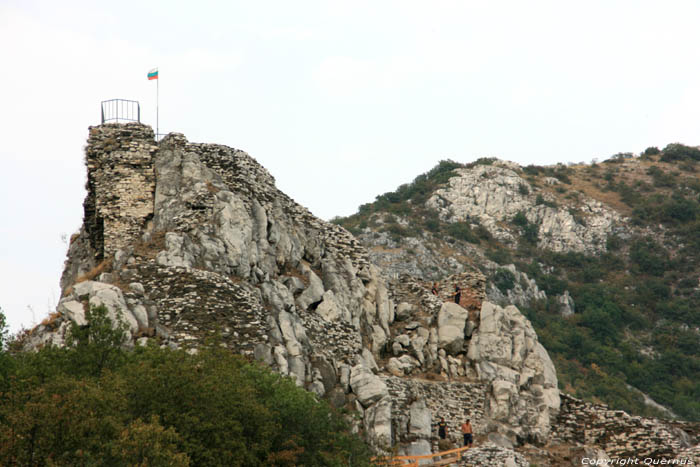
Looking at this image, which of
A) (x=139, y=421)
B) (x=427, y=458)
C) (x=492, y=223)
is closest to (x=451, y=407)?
(x=427, y=458)

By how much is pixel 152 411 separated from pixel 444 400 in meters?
15.9

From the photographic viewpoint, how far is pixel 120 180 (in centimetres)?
2997

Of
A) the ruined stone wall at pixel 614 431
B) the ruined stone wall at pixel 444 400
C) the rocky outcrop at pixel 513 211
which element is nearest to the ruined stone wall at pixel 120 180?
the ruined stone wall at pixel 444 400

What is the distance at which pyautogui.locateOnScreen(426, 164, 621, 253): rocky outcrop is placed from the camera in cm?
8769

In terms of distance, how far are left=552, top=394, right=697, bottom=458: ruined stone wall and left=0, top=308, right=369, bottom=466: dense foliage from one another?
45.8 feet

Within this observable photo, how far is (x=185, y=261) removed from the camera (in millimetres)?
26328

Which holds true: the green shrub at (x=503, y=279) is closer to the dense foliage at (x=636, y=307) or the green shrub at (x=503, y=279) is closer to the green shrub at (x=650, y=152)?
the dense foliage at (x=636, y=307)

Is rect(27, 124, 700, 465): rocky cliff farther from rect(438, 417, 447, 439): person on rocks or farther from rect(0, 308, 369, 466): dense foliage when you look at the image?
rect(0, 308, 369, 466): dense foliage

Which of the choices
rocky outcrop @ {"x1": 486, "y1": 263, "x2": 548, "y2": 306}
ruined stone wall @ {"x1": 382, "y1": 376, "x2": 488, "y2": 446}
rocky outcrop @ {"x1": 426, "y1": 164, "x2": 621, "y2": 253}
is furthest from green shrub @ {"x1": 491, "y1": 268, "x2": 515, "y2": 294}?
ruined stone wall @ {"x1": 382, "y1": 376, "x2": 488, "y2": 446}

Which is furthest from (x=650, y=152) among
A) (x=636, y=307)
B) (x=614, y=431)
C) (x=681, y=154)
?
(x=614, y=431)

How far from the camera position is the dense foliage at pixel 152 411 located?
14.9 m

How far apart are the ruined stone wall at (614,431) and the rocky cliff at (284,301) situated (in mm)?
616

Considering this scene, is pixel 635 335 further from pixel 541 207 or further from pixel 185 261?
pixel 185 261

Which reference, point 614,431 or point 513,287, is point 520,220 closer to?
point 513,287
